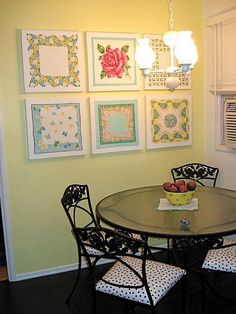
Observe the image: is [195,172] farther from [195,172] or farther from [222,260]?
[222,260]

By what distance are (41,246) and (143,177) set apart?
1176 millimetres

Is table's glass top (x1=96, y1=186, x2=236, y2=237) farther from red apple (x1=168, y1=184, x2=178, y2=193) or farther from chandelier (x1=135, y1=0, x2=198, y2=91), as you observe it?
chandelier (x1=135, y1=0, x2=198, y2=91)

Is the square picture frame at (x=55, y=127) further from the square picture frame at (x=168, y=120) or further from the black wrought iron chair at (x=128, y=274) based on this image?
the black wrought iron chair at (x=128, y=274)

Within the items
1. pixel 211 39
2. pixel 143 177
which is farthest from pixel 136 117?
pixel 211 39

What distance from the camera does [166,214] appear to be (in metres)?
2.49

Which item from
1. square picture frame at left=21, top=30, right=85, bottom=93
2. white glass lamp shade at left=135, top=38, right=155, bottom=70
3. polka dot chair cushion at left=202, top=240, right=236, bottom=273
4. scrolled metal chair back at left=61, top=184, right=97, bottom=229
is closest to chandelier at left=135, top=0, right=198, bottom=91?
white glass lamp shade at left=135, top=38, right=155, bottom=70

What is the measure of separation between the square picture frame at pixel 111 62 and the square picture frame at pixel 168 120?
0.30m

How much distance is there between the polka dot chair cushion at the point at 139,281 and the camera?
6.87 ft

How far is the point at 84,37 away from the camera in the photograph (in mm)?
3205

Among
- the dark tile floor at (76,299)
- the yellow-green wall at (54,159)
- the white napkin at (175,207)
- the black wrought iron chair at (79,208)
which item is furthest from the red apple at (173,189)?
the yellow-green wall at (54,159)

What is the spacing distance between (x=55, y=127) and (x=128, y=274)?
1.51 m

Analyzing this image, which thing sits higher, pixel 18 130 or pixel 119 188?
pixel 18 130

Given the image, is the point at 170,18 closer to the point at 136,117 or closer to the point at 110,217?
the point at 136,117

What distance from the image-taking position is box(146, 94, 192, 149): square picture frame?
3562 mm
